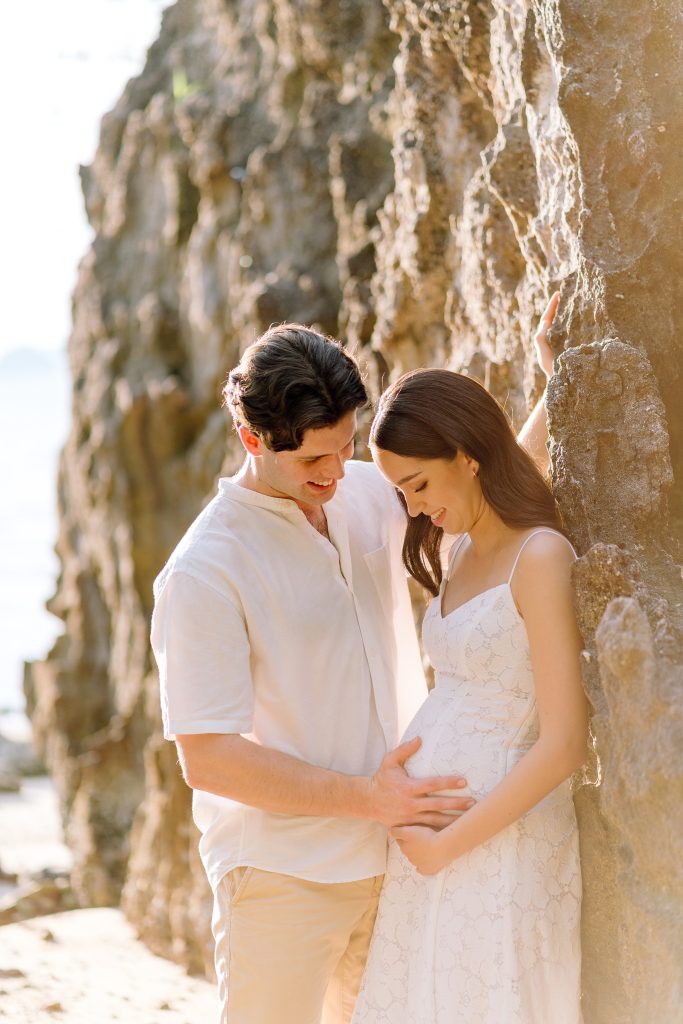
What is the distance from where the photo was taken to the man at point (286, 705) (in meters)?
2.93

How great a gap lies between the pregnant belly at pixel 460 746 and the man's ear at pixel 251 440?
33.0 inches

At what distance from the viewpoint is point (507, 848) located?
272 cm

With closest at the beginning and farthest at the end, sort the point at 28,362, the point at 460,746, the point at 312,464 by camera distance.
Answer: the point at 460,746
the point at 312,464
the point at 28,362

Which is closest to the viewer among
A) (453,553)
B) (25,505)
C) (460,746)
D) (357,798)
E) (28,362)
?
(460,746)

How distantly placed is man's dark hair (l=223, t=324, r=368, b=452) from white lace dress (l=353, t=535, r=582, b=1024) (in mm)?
632

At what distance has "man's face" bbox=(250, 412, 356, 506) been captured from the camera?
297 cm

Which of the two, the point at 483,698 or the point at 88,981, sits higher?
the point at 483,698

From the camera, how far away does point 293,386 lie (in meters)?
2.90

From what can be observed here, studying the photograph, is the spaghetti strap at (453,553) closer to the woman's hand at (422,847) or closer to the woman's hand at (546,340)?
the woman's hand at (546,340)

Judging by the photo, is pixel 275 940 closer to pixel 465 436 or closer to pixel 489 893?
pixel 489 893

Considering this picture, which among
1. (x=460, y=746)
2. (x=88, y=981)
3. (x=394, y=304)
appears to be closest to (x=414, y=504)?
(x=460, y=746)

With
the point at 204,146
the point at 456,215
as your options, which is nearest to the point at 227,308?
the point at 204,146

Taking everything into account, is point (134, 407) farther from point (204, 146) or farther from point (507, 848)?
point (507, 848)

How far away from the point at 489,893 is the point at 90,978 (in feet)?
15.9
